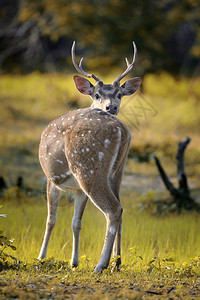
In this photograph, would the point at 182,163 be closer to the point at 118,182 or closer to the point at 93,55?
the point at 118,182

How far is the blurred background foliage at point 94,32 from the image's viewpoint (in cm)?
1745

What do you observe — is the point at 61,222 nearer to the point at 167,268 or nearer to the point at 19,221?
the point at 19,221

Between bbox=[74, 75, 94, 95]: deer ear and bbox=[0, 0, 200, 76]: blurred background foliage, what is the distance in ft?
34.2

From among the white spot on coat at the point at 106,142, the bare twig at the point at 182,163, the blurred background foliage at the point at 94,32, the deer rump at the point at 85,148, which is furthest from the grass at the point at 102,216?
the white spot on coat at the point at 106,142

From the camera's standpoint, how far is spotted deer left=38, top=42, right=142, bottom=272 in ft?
16.4

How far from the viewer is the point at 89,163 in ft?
16.8

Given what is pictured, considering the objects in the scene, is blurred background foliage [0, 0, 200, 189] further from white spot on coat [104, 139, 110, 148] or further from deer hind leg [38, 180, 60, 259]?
white spot on coat [104, 139, 110, 148]

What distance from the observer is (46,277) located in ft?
15.3

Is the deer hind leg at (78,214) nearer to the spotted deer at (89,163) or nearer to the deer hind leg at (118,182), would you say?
the spotted deer at (89,163)

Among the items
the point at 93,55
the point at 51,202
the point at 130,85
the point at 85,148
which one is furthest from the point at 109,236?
the point at 93,55

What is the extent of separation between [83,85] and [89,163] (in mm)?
2222

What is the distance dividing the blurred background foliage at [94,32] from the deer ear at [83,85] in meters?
10.4

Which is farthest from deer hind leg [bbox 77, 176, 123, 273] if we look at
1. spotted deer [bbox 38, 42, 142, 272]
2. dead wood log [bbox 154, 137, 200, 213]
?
dead wood log [bbox 154, 137, 200, 213]

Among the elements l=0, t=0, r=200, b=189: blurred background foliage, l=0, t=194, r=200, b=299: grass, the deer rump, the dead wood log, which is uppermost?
l=0, t=0, r=200, b=189: blurred background foliage
